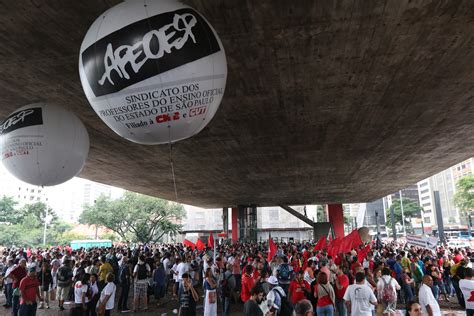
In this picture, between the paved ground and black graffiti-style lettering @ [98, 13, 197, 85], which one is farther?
the paved ground

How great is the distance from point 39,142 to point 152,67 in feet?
10.0

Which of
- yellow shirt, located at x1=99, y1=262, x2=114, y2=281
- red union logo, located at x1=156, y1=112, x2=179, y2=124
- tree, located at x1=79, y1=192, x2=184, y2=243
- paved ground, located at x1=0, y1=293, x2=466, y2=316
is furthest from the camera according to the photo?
tree, located at x1=79, y1=192, x2=184, y2=243

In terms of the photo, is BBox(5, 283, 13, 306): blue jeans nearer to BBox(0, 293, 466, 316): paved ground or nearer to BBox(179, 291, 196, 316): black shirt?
BBox(0, 293, 466, 316): paved ground

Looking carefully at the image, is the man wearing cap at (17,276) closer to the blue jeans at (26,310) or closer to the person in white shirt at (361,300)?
the blue jeans at (26,310)

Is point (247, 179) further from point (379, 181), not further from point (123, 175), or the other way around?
point (379, 181)

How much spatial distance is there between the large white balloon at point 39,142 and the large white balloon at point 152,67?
Result: 2.23 meters

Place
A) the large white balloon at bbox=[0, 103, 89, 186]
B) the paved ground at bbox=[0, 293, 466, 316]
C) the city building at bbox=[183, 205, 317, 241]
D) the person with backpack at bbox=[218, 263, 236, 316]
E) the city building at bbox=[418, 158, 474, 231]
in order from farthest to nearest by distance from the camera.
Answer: the city building at bbox=[418, 158, 474, 231] → the city building at bbox=[183, 205, 317, 241] → the paved ground at bbox=[0, 293, 466, 316] → the person with backpack at bbox=[218, 263, 236, 316] → the large white balloon at bbox=[0, 103, 89, 186]

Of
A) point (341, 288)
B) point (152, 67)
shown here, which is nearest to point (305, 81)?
point (341, 288)

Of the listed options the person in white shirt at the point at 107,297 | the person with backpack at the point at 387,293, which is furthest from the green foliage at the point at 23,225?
the person with backpack at the point at 387,293

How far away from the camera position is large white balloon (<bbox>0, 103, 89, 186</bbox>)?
4.87m

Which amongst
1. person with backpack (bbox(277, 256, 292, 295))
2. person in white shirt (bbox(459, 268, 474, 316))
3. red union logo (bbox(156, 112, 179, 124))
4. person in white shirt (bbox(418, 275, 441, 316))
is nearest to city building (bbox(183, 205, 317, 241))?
person with backpack (bbox(277, 256, 292, 295))

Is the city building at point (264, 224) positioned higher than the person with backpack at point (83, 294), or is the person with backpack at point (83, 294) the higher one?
the city building at point (264, 224)

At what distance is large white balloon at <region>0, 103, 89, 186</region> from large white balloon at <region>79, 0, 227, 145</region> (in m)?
2.23

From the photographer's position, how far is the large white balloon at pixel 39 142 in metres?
4.87
